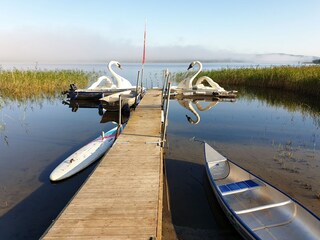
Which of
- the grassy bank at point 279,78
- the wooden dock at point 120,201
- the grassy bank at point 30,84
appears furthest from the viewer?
the grassy bank at point 30,84

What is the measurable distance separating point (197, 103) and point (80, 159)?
14.6 meters

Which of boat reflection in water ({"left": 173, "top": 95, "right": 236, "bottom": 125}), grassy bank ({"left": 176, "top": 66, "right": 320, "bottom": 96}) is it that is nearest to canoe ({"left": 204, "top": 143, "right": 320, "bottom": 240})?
boat reflection in water ({"left": 173, "top": 95, "right": 236, "bottom": 125})

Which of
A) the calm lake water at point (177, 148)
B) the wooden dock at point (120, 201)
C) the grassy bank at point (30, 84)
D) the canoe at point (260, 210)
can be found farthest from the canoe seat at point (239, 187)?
the grassy bank at point (30, 84)

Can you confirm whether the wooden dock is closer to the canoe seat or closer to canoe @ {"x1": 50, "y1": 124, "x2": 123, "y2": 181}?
canoe @ {"x1": 50, "y1": 124, "x2": 123, "y2": 181}

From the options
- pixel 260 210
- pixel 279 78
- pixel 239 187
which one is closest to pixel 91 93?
pixel 239 187

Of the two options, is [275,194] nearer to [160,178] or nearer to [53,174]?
[160,178]

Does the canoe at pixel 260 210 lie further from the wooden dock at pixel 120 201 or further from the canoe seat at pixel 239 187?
the wooden dock at pixel 120 201

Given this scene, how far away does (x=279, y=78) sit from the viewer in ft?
85.5

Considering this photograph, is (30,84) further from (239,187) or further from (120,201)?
(239,187)

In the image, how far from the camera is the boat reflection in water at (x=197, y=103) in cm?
1684

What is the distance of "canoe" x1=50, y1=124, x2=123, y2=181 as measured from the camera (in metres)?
7.83

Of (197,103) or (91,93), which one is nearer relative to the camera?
(91,93)

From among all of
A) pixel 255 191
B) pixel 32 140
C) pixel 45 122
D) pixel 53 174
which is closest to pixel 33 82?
pixel 45 122

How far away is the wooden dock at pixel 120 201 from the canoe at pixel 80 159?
1.53 metres
